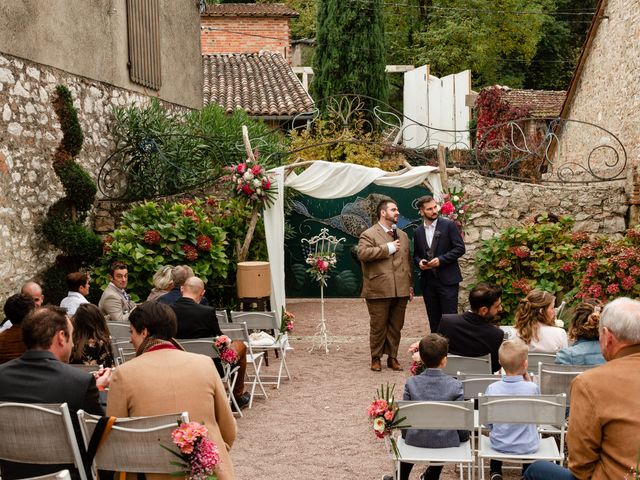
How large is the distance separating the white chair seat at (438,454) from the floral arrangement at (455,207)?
18.5 ft

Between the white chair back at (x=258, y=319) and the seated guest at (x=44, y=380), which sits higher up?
the seated guest at (x=44, y=380)

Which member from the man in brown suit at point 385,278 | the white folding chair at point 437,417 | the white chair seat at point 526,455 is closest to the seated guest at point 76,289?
the man in brown suit at point 385,278

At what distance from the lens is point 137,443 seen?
13.0ft

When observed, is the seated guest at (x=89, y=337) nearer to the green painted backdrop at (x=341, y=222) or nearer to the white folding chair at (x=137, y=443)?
the white folding chair at (x=137, y=443)

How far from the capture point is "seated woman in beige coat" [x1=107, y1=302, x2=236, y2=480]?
403 cm

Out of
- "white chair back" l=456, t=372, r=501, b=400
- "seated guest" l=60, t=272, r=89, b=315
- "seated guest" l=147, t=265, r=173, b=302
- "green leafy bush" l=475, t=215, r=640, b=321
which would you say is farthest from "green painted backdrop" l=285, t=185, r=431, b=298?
"white chair back" l=456, t=372, r=501, b=400

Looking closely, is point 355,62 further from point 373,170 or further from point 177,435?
point 177,435

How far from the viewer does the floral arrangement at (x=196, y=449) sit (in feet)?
12.4

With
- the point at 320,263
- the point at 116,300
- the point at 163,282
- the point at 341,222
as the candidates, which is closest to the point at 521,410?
the point at 163,282

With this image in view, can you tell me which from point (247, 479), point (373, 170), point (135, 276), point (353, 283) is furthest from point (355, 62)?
point (247, 479)

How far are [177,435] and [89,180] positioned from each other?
25.3ft

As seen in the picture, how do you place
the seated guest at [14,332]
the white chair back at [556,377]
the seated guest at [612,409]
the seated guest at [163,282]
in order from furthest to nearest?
the seated guest at [163,282] → the seated guest at [14,332] → the white chair back at [556,377] → the seated guest at [612,409]

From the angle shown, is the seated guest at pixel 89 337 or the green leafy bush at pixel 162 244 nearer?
the seated guest at pixel 89 337

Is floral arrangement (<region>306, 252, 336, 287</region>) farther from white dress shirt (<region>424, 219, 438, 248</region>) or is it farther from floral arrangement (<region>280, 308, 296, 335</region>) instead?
white dress shirt (<region>424, 219, 438, 248</region>)
